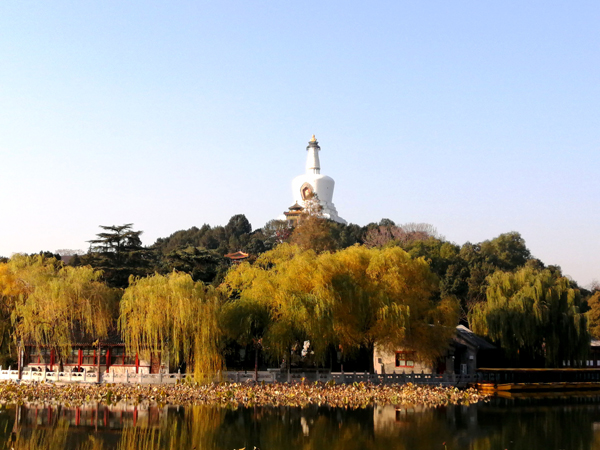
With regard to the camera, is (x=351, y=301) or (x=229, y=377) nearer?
(x=229, y=377)

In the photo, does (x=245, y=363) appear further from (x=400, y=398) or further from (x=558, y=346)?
(x=558, y=346)

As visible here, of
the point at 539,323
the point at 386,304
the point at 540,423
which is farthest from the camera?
the point at 539,323

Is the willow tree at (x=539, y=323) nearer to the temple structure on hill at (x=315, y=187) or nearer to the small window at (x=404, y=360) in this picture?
the small window at (x=404, y=360)

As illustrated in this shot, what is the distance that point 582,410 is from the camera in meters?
23.1

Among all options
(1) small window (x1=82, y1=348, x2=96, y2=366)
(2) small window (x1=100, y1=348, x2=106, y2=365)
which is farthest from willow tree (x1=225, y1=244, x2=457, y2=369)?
(1) small window (x1=82, y1=348, x2=96, y2=366)

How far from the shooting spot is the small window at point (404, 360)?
99.9 ft

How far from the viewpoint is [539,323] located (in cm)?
3119

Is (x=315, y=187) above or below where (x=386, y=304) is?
above

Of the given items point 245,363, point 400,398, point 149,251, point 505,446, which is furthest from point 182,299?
point 149,251

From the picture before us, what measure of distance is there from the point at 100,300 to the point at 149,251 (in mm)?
18964

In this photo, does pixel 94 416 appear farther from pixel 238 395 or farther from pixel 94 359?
Result: pixel 94 359

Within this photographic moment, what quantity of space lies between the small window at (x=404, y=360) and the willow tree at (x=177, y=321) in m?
8.94

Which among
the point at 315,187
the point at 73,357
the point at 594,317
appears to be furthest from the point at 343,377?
the point at 315,187

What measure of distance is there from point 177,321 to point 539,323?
15870 mm
